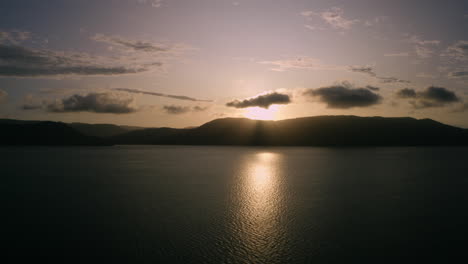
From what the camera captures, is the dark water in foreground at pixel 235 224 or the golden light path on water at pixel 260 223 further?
the golden light path on water at pixel 260 223

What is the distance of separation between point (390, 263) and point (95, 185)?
5046 cm

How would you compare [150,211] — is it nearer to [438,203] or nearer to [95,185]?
[95,185]

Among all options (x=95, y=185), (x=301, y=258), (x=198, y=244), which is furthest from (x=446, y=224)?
(x=95, y=185)

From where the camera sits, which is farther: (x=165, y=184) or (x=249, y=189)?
(x=165, y=184)

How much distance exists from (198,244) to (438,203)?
1393 inches

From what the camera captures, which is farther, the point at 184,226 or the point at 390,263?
the point at 184,226

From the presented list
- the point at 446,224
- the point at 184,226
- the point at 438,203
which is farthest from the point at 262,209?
the point at 438,203

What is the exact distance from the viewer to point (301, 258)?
794 inches

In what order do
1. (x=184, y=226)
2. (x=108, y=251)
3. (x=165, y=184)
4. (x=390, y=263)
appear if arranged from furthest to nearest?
(x=165, y=184)
(x=184, y=226)
(x=108, y=251)
(x=390, y=263)

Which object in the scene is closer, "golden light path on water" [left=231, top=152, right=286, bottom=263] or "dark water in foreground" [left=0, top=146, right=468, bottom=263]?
"dark water in foreground" [left=0, top=146, right=468, bottom=263]

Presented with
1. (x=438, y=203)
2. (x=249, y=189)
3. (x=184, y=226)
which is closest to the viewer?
A: (x=184, y=226)

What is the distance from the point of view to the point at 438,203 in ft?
126

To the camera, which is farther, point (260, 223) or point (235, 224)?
point (260, 223)

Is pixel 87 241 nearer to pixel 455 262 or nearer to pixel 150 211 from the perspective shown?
pixel 150 211
